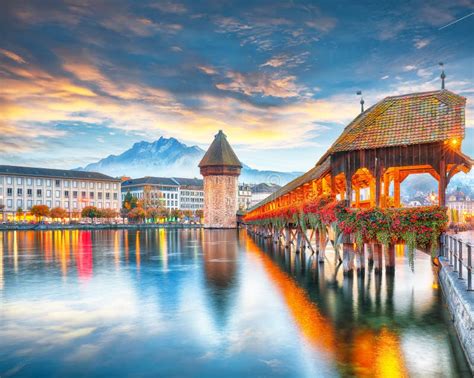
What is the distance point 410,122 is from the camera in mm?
17453

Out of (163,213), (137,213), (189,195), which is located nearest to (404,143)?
(137,213)

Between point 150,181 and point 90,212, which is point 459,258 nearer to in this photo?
point 90,212

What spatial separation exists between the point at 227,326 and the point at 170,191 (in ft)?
474

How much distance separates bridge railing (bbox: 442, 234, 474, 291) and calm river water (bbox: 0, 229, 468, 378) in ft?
4.45

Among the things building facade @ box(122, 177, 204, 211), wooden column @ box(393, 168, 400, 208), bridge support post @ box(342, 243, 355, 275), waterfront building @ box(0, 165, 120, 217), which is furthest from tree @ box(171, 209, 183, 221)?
bridge support post @ box(342, 243, 355, 275)

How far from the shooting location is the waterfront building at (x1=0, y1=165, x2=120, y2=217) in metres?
109

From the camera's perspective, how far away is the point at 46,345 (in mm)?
10180

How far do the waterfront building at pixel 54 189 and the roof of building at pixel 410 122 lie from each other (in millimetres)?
104577

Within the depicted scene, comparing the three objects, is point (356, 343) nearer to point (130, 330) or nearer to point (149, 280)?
point (130, 330)

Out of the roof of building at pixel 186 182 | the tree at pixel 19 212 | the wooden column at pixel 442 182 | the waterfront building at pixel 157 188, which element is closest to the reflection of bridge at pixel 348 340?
the wooden column at pixel 442 182

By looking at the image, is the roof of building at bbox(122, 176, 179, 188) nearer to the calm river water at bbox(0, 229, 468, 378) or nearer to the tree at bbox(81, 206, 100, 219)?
the tree at bbox(81, 206, 100, 219)

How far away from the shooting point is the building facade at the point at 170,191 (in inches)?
5832

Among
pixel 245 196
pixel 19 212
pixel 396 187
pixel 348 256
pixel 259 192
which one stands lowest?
pixel 348 256

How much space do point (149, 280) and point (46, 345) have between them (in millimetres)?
9685
